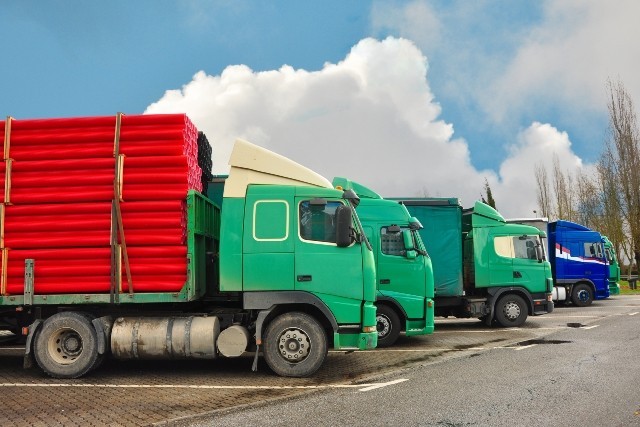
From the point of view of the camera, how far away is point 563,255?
21.2 metres

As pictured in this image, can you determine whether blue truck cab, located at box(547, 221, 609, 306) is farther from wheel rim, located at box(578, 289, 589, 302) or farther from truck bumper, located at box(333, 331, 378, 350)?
truck bumper, located at box(333, 331, 378, 350)

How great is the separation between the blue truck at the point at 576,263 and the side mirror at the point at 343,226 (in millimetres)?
15285

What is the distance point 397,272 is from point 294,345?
155 inches

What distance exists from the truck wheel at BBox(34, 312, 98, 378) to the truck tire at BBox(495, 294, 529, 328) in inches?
402

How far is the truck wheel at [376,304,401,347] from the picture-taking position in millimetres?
11250

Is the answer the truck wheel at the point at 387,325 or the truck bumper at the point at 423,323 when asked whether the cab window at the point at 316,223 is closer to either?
the truck wheel at the point at 387,325

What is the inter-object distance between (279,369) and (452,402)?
8.36 ft

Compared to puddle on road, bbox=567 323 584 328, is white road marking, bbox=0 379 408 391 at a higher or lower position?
lower

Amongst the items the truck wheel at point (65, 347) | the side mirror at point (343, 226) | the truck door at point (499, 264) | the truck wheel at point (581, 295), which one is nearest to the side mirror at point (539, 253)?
the truck door at point (499, 264)

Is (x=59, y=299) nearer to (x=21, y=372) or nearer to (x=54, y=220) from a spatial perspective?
(x=54, y=220)

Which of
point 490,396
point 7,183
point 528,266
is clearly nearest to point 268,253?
point 490,396

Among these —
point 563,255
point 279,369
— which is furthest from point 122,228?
point 563,255

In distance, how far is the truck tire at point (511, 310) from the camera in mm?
14672

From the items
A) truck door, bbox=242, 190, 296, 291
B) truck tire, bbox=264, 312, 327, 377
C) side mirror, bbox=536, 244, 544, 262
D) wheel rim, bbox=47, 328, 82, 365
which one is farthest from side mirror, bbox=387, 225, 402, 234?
wheel rim, bbox=47, 328, 82, 365
